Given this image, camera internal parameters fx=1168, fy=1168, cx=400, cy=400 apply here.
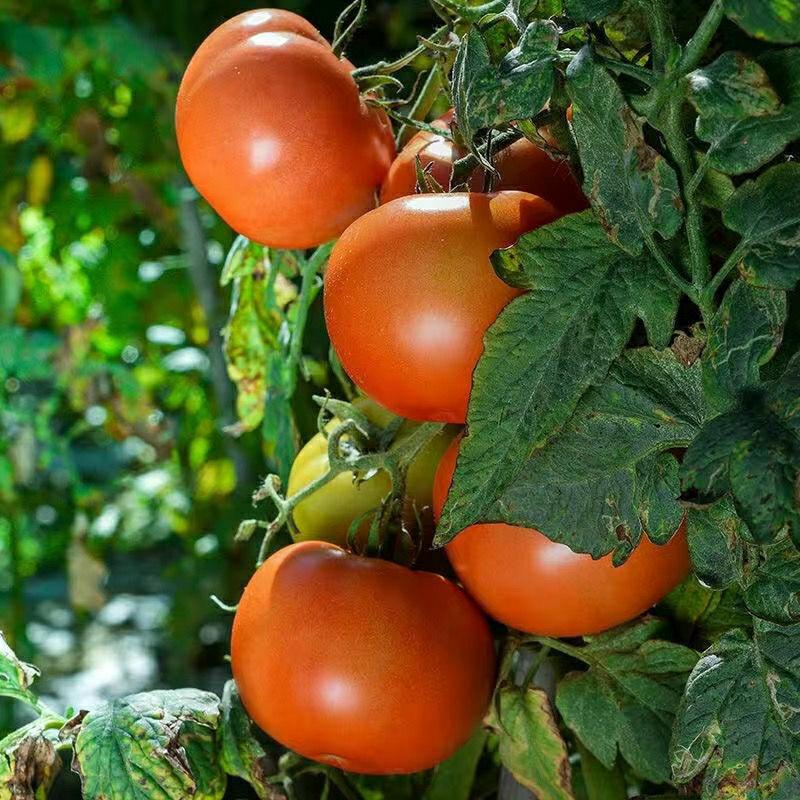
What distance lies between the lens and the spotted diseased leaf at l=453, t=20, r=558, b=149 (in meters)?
0.31

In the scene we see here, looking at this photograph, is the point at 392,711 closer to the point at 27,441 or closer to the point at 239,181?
the point at 239,181

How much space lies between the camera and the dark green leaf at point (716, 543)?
0.33 metres

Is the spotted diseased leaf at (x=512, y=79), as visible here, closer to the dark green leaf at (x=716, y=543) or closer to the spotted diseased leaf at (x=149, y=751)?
the dark green leaf at (x=716, y=543)

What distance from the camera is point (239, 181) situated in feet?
1.42

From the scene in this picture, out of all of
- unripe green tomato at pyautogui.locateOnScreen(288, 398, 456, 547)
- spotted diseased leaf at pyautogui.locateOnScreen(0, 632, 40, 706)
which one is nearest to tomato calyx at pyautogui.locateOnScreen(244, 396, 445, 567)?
unripe green tomato at pyautogui.locateOnScreen(288, 398, 456, 547)

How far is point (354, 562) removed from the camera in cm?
45

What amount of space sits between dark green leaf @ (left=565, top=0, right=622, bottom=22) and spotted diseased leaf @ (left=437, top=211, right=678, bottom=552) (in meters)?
0.06

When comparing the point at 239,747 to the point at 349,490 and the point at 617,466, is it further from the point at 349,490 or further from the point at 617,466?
the point at 617,466

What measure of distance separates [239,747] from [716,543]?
24 cm

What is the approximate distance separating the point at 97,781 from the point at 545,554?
0.63 feet

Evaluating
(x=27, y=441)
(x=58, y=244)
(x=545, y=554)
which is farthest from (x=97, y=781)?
(x=27, y=441)

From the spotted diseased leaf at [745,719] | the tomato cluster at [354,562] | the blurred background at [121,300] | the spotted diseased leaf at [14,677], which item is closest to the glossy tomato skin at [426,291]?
the tomato cluster at [354,562]

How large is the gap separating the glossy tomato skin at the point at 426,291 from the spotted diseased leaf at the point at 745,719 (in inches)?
4.5

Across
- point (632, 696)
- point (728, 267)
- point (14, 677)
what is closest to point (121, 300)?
point (14, 677)
